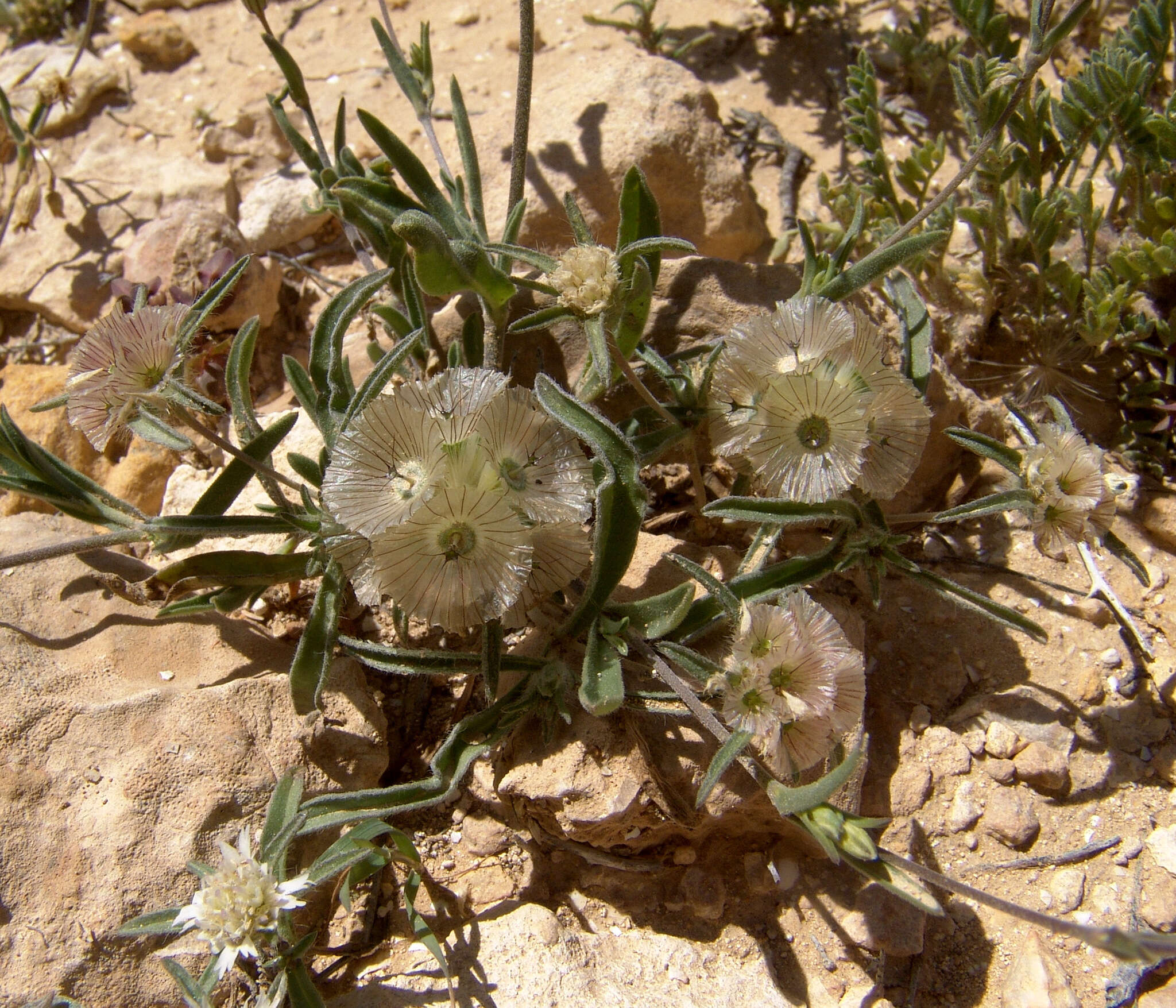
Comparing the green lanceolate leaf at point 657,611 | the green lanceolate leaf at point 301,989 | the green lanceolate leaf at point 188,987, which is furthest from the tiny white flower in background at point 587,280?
the green lanceolate leaf at point 188,987

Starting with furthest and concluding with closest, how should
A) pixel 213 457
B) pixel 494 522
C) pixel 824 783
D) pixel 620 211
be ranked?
pixel 213 457, pixel 620 211, pixel 494 522, pixel 824 783

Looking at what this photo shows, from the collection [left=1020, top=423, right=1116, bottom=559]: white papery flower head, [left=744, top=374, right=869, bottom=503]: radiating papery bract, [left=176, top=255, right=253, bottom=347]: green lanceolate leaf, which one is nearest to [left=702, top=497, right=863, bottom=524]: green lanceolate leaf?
[left=744, top=374, right=869, bottom=503]: radiating papery bract

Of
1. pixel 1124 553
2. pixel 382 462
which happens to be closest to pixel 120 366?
pixel 382 462

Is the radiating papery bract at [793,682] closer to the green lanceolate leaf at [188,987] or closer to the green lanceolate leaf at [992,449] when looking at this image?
the green lanceolate leaf at [992,449]

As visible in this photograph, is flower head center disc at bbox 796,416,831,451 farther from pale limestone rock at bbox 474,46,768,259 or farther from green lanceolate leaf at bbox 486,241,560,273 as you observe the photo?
pale limestone rock at bbox 474,46,768,259

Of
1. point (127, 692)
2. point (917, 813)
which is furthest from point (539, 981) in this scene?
point (127, 692)

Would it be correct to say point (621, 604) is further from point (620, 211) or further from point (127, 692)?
point (127, 692)
